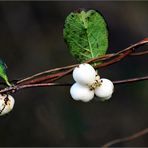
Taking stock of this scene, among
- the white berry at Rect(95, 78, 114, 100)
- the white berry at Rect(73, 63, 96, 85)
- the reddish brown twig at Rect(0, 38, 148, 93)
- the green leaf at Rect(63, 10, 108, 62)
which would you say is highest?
the green leaf at Rect(63, 10, 108, 62)

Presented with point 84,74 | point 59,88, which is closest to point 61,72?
point 84,74

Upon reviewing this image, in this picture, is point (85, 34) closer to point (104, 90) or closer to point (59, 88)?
point (104, 90)

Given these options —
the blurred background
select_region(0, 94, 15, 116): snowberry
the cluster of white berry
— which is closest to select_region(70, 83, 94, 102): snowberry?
the cluster of white berry

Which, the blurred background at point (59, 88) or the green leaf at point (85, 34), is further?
the blurred background at point (59, 88)

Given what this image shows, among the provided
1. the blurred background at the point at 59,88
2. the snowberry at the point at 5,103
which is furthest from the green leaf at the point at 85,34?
the blurred background at the point at 59,88

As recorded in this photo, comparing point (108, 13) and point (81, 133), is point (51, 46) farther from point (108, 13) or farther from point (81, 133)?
point (81, 133)

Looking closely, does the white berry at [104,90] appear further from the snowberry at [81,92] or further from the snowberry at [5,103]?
the snowberry at [5,103]

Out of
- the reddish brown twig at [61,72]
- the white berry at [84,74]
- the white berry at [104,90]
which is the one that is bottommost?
the white berry at [104,90]

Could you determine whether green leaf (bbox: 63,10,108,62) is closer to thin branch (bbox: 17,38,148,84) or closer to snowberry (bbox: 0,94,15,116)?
thin branch (bbox: 17,38,148,84)
